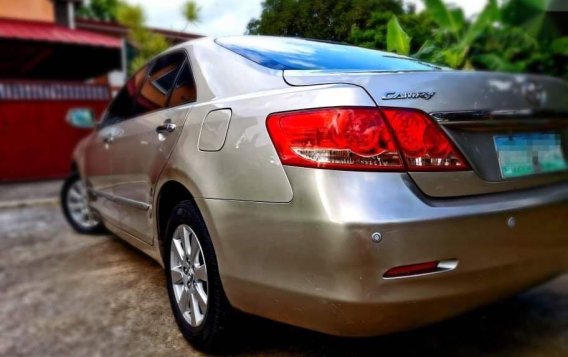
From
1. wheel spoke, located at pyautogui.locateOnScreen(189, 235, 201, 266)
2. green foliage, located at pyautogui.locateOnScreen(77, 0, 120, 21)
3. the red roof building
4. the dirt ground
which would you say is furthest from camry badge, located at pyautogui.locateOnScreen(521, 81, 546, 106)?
green foliage, located at pyautogui.locateOnScreen(77, 0, 120, 21)

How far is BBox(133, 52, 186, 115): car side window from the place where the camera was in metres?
2.91

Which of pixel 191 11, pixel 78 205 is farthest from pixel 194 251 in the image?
pixel 78 205

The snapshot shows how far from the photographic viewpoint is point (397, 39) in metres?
2.82

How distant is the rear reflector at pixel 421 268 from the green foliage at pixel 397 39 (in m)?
1.42

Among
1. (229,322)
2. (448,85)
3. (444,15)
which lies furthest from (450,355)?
(444,15)

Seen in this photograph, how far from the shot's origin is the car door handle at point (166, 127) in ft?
8.50

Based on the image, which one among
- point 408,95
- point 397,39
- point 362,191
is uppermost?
point 397,39

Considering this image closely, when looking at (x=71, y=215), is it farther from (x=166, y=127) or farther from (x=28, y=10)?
(x=28, y=10)

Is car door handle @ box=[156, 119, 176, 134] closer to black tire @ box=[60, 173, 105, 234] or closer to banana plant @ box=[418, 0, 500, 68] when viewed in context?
banana plant @ box=[418, 0, 500, 68]

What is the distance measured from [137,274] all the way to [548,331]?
2492 mm

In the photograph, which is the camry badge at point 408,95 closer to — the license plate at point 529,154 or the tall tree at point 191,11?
the license plate at point 529,154

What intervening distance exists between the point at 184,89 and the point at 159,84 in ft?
1.69

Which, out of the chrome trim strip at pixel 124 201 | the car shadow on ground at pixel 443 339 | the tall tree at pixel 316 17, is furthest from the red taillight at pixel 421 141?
the chrome trim strip at pixel 124 201

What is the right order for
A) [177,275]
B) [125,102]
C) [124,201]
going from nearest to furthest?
[177,275]
[124,201]
[125,102]
